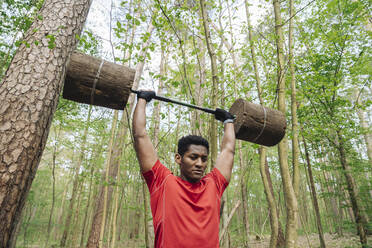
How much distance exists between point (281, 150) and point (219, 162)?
203cm

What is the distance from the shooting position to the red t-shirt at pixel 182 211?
4.73 ft

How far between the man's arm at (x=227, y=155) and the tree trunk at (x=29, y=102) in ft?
5.01

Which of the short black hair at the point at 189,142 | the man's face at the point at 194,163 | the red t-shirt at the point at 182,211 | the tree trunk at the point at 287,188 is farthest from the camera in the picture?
the tree trunk at the point at 287,188

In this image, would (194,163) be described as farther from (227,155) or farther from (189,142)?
(227,155)

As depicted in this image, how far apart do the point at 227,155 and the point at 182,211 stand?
68 cm

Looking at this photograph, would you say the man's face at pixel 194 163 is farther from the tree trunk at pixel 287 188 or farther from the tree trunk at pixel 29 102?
the tree trunk at pixel 287 188

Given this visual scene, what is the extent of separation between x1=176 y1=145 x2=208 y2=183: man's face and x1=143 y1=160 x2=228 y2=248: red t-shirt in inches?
2.7

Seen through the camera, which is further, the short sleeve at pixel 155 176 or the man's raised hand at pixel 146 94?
the man's raised hand at pixel 146 94

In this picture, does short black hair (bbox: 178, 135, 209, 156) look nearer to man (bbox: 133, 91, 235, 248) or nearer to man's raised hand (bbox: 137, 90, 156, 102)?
man (bbox: 133, 91, 235, 248)

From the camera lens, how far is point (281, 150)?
3.53 m

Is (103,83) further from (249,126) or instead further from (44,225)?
(44,225)

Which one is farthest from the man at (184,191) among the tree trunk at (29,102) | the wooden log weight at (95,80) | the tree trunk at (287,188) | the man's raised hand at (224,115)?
the tree trunk at (287,188)

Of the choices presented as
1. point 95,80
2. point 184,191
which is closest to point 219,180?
point 184,191

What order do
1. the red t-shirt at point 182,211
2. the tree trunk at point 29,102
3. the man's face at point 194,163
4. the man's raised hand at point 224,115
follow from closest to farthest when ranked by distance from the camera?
the red t-shirt at point 182,211 → the tree trunk at point 29,102 → the man's face at point 194,163 → the man's raised hand at point 224,115
